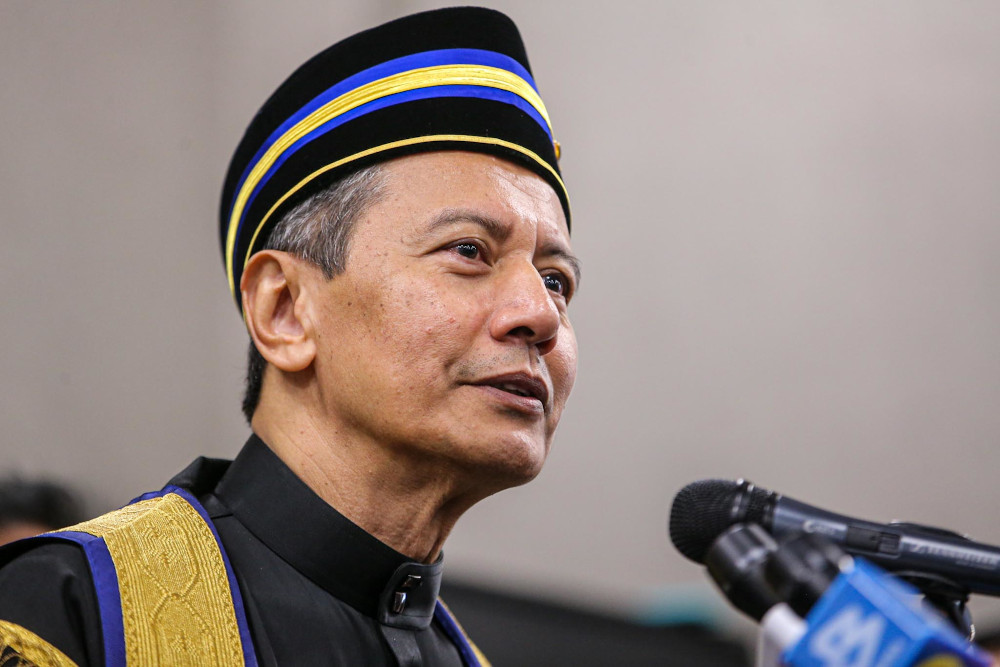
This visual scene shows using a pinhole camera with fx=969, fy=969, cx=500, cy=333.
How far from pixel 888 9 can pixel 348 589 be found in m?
4.06

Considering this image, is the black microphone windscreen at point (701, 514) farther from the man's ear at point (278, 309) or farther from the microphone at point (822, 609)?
the man's ear at point (278, 309)

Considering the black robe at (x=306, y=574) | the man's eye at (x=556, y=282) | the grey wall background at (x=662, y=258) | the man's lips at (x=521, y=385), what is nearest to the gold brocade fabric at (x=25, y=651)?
the black robe at (x=306, y=574)

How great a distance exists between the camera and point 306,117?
2.15 m

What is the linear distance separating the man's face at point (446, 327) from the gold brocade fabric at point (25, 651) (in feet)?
2.22

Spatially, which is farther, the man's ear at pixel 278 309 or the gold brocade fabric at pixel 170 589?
the man's ear at pixel 278 309

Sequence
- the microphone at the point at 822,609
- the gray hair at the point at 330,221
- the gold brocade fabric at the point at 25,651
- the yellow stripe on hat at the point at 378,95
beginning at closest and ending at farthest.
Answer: the microphone at the point at 822,609, the gold brocade fabric at the point at 25,651, the gray hair at the point at 330,221, the yellow stripe on hat at the point at 378,95

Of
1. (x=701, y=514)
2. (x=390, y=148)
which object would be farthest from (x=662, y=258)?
(x=701, y=514)

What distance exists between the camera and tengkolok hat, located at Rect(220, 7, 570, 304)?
2.08 metres

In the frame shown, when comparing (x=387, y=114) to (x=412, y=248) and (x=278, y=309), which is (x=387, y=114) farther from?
(x=278, y=309)

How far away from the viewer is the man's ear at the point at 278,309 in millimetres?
2010

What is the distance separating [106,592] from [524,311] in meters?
0.89

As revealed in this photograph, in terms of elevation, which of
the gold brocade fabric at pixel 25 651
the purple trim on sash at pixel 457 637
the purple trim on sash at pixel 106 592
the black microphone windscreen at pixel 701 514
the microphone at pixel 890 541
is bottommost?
the purple trim on sash at pixel 457 637

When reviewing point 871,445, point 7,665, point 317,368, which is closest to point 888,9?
point 871,445

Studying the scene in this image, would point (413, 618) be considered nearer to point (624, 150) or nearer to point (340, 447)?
point (340, 447)
